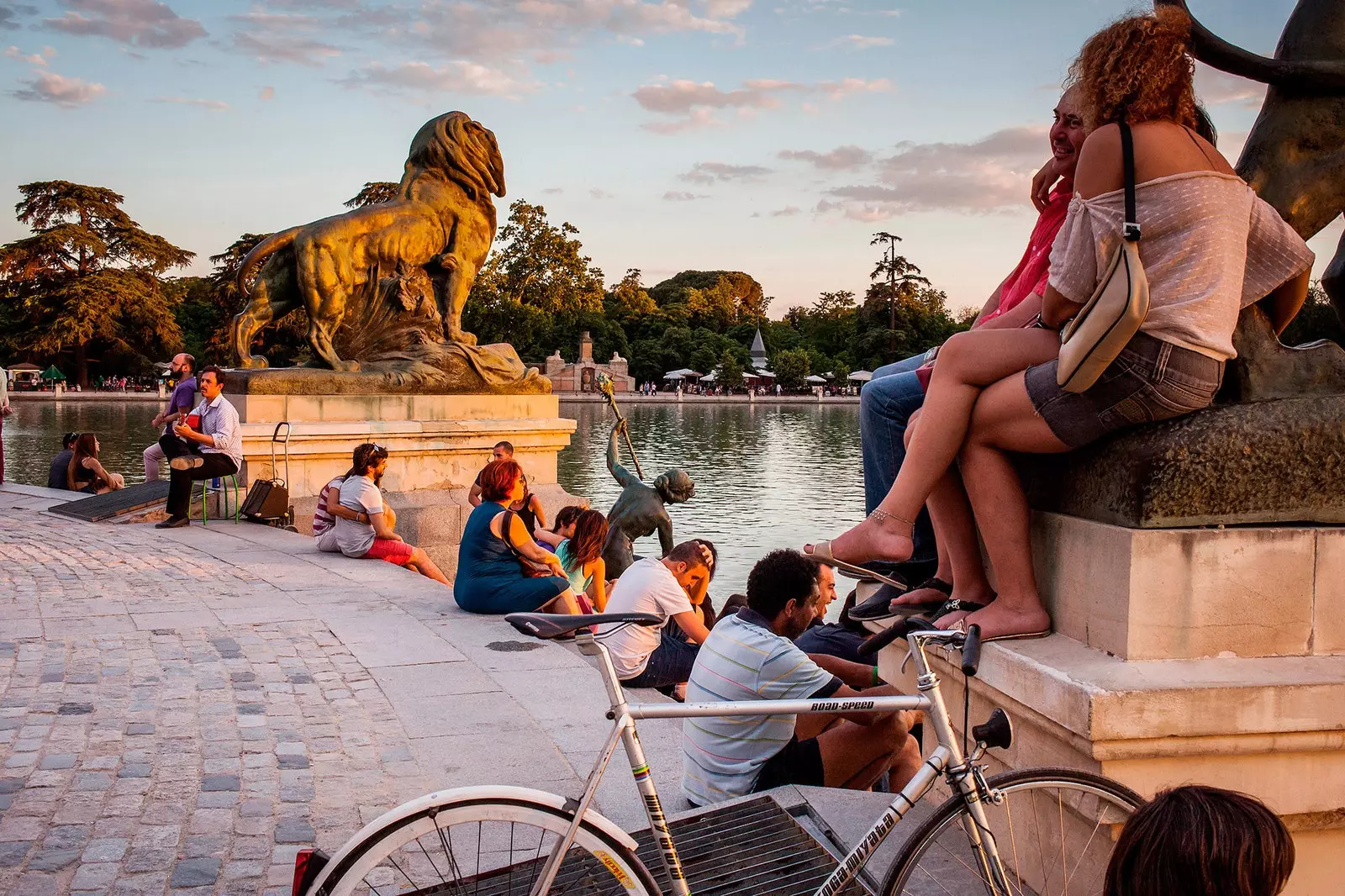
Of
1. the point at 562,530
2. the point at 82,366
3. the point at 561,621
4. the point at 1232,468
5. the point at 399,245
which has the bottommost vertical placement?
the point at 562,530

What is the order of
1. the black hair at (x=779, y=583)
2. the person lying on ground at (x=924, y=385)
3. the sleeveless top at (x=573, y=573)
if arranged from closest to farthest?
the person lying on ground at (x=924, y=385) < the black hair at (x=779, y=583) < the sleeveless top at (x=573, y=573)

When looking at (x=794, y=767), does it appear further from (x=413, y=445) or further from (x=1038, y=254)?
(x=413, y=445)

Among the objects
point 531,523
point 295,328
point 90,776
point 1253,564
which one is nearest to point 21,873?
A: point 90,776

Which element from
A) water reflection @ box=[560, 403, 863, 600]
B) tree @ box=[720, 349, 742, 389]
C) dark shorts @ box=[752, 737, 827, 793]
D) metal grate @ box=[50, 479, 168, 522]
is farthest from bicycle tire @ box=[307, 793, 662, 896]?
tree @ box=[720, 349, 742, 389]

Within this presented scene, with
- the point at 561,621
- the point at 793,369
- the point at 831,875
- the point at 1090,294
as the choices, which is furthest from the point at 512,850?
the point at 793,369

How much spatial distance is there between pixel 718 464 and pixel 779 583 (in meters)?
24.7

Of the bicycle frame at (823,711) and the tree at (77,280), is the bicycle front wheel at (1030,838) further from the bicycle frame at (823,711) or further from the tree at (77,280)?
the tree at (77,280)

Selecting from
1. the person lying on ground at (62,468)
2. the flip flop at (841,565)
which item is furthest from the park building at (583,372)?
the flip flop at (841,565)

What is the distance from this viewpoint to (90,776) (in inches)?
176

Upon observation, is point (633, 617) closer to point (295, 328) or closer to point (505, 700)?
point (505, 700)

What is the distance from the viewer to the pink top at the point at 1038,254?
132 inches

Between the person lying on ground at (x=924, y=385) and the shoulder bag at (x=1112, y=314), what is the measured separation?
1.17 ft

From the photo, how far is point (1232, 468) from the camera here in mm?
2693

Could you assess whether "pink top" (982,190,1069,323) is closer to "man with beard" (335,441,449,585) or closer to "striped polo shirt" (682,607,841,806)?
"striped polo shirt" (682,607,841,806)
